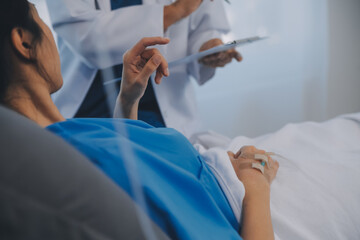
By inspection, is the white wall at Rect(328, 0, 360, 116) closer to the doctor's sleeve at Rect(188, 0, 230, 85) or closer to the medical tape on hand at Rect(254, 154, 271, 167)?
the doctor's sleeve at Rect(188, 0, 230, 85)

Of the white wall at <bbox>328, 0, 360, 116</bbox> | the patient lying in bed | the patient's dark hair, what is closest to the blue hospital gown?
the patient lying in bed

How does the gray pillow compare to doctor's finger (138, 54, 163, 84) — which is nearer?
the gray pillow

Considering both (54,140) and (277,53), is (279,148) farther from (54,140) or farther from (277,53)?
(54,140)

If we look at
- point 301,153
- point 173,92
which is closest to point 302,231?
point 301,153

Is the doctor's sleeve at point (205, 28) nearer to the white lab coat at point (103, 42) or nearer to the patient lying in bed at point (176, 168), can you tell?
the white lab coat at point (103, 42)

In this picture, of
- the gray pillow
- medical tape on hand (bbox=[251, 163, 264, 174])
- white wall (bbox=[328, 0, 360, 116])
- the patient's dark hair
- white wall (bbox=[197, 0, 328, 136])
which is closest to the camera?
the gray pillow

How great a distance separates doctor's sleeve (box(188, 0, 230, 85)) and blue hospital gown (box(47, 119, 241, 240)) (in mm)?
410

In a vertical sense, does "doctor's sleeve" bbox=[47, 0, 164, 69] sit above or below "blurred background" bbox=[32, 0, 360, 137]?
above

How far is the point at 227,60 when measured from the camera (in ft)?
3.13

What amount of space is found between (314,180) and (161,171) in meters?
0.41

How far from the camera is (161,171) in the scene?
0.44m

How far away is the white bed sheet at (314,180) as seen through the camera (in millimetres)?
542

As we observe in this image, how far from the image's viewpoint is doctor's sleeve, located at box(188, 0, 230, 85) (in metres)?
0.85

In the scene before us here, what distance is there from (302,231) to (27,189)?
20.0 inches
